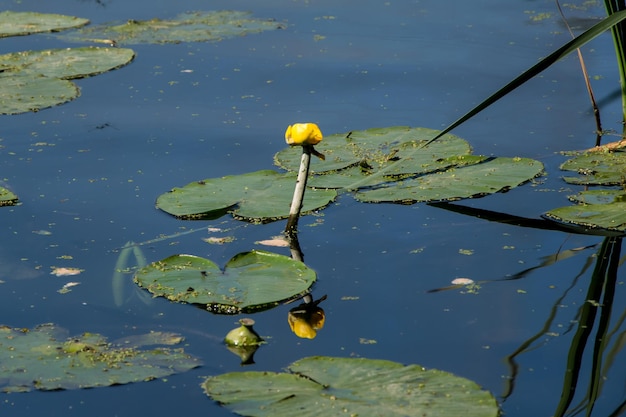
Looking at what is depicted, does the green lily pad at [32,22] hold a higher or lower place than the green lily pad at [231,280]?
higher

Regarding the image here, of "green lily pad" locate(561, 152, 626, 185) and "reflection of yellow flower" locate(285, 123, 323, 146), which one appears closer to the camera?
"reflection of yellow flower" locate(285, 123, 323, 146)

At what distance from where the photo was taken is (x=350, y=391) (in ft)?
6.86

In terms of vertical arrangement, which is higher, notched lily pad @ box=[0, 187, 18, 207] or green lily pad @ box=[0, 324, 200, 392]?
notched lily pad @ box=[0, 187, 18, 207]

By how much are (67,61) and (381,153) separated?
214 cm

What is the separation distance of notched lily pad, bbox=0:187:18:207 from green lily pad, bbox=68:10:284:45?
2.22 metres

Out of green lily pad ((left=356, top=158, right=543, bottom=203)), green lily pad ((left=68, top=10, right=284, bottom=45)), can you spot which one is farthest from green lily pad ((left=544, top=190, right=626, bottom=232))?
green lily pad ((left=68, top=10, right=284, bottom=45))

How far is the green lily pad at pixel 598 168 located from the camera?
133 inches

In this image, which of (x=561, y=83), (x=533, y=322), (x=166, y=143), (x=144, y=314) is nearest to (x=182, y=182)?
(x=166, y=143)

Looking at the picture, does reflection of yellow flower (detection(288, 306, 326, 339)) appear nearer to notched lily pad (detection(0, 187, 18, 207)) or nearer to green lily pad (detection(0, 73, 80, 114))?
notched lily pad (detection(0, 187, 18, 207))

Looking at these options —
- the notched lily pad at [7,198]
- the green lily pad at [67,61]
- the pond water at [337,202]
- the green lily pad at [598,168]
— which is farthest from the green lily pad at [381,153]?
the green lily pad at [67,61]

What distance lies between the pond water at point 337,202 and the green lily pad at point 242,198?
5 centimetres

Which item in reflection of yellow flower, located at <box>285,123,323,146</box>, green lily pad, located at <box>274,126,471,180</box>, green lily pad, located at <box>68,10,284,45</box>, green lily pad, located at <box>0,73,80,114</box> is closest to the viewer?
reflection of yellow flower, located at <box>285,123,323,146</box>

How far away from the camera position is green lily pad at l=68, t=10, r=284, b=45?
5477 millimetres

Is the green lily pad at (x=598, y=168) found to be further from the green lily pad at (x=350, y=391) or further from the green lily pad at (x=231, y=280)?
the green lily pad at (x=350, y=391)
